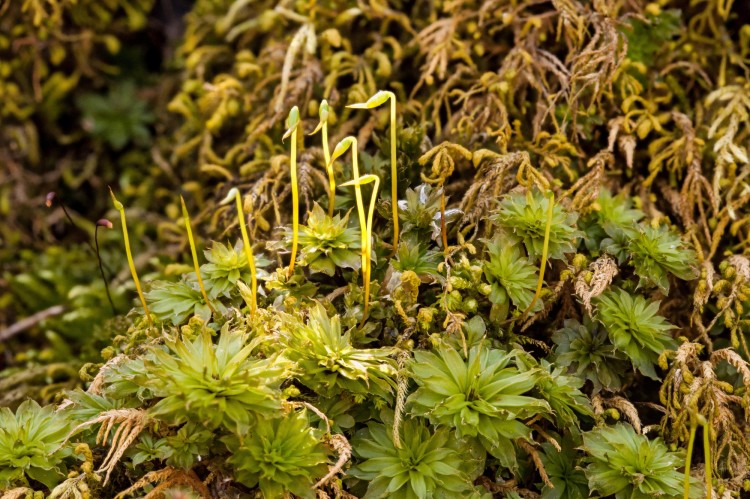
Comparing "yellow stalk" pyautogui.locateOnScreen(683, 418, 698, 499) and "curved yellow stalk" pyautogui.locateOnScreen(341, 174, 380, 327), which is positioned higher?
"curved yellow stalk" pyautogui.locateOnScreen(341, 174, 380, 327)

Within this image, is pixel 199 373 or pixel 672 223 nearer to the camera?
pixel 199 373

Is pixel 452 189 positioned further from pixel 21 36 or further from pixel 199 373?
pixel 21 36

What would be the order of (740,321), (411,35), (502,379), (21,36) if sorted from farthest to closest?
(21,36)
(411,35)
(740,321)
(502,379)

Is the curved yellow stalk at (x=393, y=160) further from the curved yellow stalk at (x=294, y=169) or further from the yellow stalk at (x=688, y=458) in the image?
the yellow stalk at (x=688, y=458)

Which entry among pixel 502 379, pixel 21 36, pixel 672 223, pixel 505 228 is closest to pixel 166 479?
pixel 502 379

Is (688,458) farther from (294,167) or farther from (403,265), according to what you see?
(294,167)

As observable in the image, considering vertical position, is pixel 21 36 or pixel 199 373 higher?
pixel 21 36

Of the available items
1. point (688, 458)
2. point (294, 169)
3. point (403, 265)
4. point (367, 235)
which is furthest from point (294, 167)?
point (688, 458)

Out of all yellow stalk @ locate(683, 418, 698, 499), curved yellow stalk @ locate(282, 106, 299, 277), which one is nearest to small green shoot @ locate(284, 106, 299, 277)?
curved yellow stalk @ locate(282, 106, 299, 277)

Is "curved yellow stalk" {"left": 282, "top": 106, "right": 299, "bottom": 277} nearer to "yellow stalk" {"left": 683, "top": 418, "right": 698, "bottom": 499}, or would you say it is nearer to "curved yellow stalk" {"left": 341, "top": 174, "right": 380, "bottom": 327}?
"curved yellow stalk" {"left": 341, "top": 174, "right": 380, "bottom": 327}
